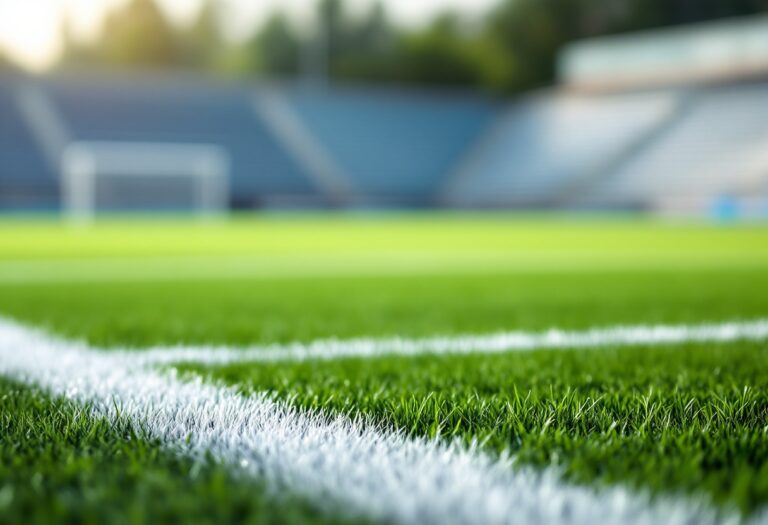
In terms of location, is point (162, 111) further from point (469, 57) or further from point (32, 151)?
point (469, 57)

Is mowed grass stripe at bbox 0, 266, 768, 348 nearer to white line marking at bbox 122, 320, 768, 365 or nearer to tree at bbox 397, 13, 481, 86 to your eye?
white line marking at bbox 122, 320, 768, 365

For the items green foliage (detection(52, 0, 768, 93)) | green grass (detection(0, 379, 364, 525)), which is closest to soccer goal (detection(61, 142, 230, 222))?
green foliage (detection(52, 0, 768, 93))

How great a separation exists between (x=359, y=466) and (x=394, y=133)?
32781mm

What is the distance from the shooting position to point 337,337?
3158 mm

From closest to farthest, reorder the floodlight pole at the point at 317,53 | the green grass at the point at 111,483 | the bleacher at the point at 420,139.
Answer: the green grass at the point at 111,483 < the bleacher at the point at 420,139 < the floodlight pole at the point at 317,53

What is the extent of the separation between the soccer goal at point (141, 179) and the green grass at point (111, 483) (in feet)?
83.6

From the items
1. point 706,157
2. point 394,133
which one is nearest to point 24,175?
point 394,133

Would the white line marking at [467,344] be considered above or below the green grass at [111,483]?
below

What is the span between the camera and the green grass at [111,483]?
1.00m

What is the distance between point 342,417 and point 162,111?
30.6 m

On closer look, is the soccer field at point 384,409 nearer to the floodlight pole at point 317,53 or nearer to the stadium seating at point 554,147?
the stadium seating at point 554,147

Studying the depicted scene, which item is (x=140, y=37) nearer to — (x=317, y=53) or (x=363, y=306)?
(x=317, y=53)

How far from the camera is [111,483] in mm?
1143

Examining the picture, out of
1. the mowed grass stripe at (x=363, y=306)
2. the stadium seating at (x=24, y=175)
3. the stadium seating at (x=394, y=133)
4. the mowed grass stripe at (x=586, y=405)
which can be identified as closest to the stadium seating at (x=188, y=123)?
the stadium seating at (x=24, y=175)
